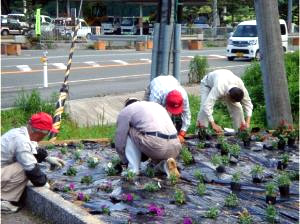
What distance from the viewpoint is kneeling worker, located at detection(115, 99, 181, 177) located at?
6.17 m

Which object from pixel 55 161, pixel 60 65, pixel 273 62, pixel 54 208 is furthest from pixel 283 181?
pixel 60 65

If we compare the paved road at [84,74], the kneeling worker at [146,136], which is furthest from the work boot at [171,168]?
the paved road at [84,74]

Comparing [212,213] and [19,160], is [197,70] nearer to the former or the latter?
[19,160]

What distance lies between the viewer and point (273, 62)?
396 inches

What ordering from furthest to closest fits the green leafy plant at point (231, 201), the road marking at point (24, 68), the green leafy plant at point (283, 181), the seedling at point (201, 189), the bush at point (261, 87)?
the road marking at point (24, 68), the bush at point (261, 87), the green leafy plant at point (283, 181), the seedling at point (201, 189), the green leafy plant at point (231, 201)

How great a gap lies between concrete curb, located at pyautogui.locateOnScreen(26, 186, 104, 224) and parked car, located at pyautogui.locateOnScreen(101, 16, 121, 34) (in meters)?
42.9

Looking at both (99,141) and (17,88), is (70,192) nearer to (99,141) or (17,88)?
(99,141)

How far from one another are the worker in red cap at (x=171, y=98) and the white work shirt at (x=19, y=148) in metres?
1.83

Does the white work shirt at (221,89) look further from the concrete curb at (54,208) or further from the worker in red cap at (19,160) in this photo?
the concrete curb at (54,208)

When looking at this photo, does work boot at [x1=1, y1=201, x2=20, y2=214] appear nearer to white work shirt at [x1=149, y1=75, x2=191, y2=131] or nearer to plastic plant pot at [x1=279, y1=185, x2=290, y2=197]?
white work shirt at [x1=149, y1=75, x2=191, y2=131]

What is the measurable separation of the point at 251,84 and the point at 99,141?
568 centimetres

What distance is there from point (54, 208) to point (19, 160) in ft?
2.39

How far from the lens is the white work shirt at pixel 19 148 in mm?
5574

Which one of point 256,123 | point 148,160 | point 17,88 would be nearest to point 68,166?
point 148,160
